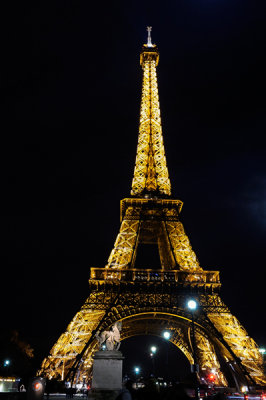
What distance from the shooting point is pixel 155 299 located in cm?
3161

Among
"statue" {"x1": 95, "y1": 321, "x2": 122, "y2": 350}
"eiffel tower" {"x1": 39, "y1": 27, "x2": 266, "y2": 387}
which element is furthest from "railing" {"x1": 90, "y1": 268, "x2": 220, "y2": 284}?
"statue" {"x1": 95, "y1": 321, "x2": 122, "y2": 350}

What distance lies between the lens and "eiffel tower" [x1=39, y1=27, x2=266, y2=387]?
2727 centimetres

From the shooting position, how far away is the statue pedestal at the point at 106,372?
1257 centimetres

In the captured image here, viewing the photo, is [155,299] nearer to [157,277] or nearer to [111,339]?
[157,277]

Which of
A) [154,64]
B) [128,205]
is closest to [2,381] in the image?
[128,205]

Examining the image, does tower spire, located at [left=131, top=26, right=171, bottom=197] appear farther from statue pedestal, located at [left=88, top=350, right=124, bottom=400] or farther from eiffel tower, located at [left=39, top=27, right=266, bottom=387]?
statue pedestal, located at [left=88, top=350, right=124, bottom=400]

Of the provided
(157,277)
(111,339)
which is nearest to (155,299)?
(157,277)

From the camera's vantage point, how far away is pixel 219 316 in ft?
98.9

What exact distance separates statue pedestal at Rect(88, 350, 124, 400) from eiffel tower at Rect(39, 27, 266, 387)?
14.4 metres

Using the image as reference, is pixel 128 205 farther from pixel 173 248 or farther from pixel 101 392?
pixel 101 392

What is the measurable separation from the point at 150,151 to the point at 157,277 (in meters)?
21.0

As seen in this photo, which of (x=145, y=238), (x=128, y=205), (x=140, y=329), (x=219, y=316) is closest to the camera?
(x=219, y=316)

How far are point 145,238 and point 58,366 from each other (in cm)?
2365

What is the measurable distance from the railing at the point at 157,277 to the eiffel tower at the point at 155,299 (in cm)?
10
